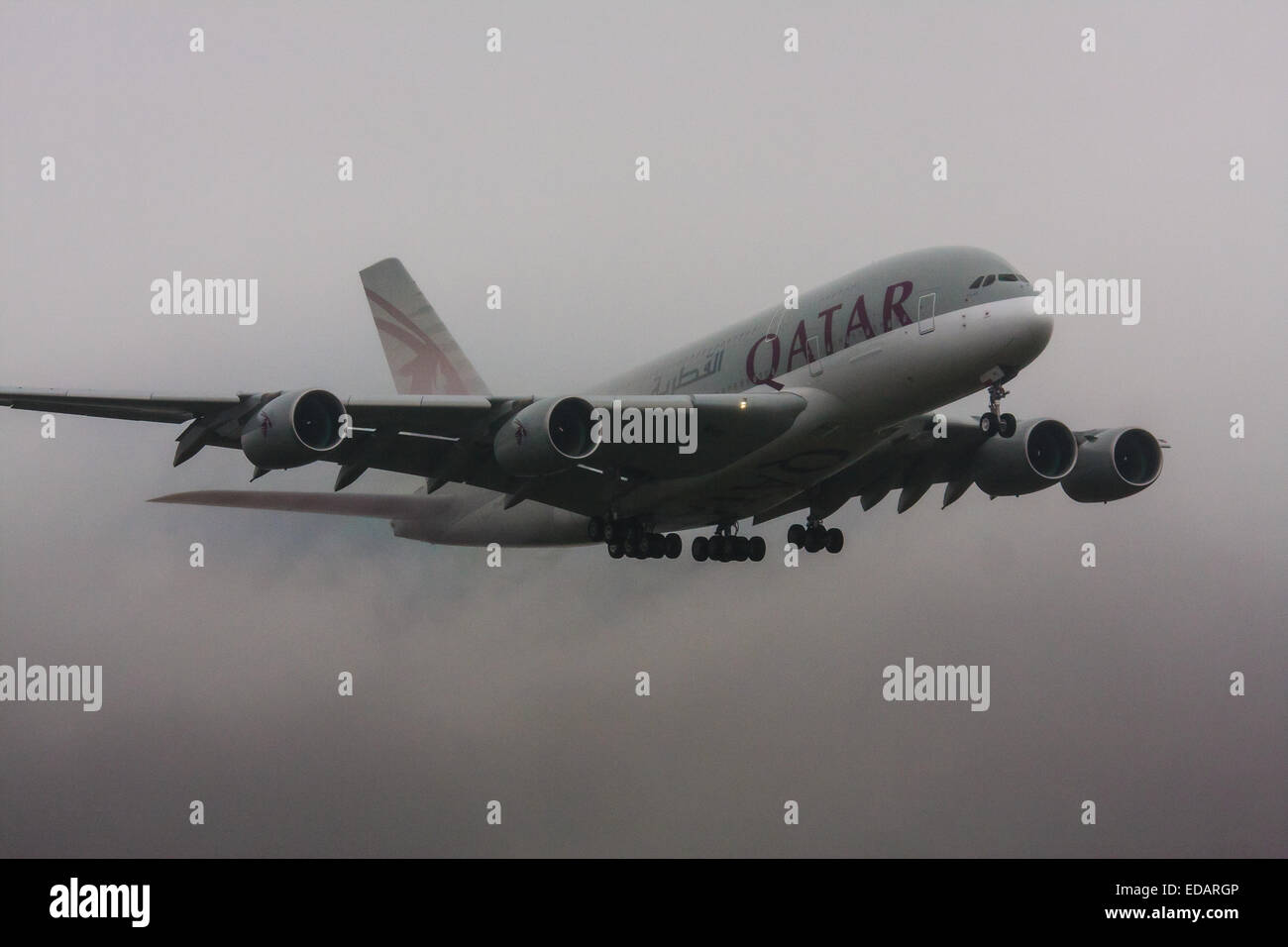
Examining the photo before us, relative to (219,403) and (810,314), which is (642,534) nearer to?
(810,314)

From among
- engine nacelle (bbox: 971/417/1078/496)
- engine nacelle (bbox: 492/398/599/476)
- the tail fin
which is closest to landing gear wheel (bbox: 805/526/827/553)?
engine nacelle (bbox: 971/417/1078/496)

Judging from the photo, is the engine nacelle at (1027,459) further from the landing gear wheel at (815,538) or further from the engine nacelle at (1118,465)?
the landing gear wheel at (815,538)

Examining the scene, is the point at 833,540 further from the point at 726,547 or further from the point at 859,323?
the point at 859,323

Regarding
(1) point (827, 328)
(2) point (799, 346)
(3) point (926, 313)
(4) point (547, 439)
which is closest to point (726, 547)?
(2) point (799, 346)

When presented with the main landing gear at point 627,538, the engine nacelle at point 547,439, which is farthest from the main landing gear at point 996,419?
the main landing gear at point 627,538

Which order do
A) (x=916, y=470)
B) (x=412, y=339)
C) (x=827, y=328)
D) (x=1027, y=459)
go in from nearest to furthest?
(x=827, y=328) → (x=1027, y=459) → (x=916, y=470) → (x=412, y=339)

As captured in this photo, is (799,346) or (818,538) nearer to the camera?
(799,346)
